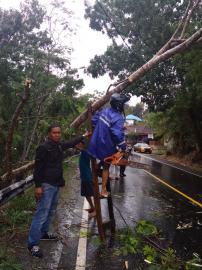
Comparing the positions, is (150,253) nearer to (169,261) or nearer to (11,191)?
(169,261)

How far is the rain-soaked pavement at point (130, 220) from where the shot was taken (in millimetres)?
6188

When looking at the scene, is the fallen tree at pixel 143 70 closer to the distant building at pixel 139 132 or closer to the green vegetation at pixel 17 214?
the green vegetation at pixel 17 214

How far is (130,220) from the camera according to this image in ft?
29.6

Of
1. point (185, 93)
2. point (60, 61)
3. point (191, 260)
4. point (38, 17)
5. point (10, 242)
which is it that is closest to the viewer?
point (191, 260)

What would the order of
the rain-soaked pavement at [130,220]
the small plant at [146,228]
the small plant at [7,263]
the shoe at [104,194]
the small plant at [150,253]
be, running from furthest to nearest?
the small plant at [146,228] < the shoe at [104,194] < the small plant at [150,253] < the rain-soaked pavement at [130,220] < the small plant at [7,263]

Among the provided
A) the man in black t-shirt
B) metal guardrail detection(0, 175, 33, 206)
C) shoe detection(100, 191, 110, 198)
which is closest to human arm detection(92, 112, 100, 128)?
the man in black t-shirt

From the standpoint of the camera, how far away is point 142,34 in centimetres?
2706

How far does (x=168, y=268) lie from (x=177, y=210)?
474 cm

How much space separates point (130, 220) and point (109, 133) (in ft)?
8.83

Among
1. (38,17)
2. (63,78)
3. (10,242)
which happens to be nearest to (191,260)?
(10,242)

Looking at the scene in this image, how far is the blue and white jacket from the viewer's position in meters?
7.06

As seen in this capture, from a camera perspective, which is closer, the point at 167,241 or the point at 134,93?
the point at 167,241

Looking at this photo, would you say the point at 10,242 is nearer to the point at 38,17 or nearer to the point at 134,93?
the point at 38,17

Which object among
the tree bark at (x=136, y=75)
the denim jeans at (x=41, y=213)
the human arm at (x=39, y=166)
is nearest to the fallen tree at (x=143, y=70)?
the tree bark at (x=136, y=75)
